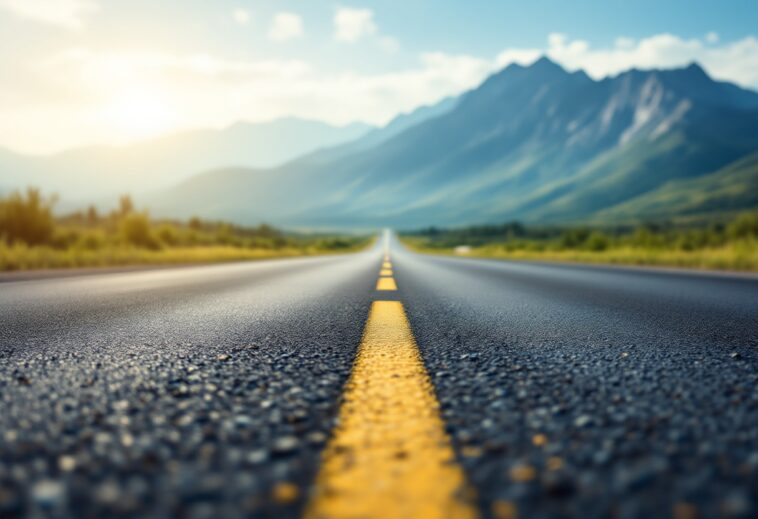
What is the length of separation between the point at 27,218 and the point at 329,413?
1931cm

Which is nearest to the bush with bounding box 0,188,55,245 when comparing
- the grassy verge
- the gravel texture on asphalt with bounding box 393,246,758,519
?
the grassy verge

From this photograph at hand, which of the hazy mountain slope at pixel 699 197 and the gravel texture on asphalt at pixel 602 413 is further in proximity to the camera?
the hazy mountain slope at pixel 699 197

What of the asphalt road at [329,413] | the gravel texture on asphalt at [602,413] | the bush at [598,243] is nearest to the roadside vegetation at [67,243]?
the asphalt road at [329,413]

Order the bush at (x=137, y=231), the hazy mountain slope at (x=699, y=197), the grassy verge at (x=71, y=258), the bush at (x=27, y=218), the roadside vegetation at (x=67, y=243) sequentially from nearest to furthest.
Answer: the grassy verge at (x=71, y=258) < the roadside vegetation at (x=67, y=243) < the bush at (x=27, y=218) < the bush at (x=137, y=231) < the hazy mountain slope at (x=699, y=197)

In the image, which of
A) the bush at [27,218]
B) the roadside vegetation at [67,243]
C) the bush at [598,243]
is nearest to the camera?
the roadside vegetation at [67,243]

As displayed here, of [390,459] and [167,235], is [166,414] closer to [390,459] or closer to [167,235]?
[390,459]

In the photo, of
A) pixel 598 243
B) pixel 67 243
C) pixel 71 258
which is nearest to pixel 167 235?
pixel 67 243

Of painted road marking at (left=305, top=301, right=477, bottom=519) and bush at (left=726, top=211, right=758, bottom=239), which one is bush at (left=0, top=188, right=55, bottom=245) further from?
bush at (left=726, top=211, right=758, bottom=239)

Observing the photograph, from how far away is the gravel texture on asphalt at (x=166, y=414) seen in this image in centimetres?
108

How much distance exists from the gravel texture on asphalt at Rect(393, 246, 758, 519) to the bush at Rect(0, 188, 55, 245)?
17.8 metres

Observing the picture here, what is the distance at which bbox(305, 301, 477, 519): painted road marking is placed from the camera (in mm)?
1034

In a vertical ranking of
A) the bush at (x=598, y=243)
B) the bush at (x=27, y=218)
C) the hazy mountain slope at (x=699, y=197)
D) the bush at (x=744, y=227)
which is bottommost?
the bush at (x=598, y=243)

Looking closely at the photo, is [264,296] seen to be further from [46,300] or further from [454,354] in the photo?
[454,354]

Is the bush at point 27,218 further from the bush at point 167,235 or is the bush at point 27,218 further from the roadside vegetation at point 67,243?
the bush at point 167,235
